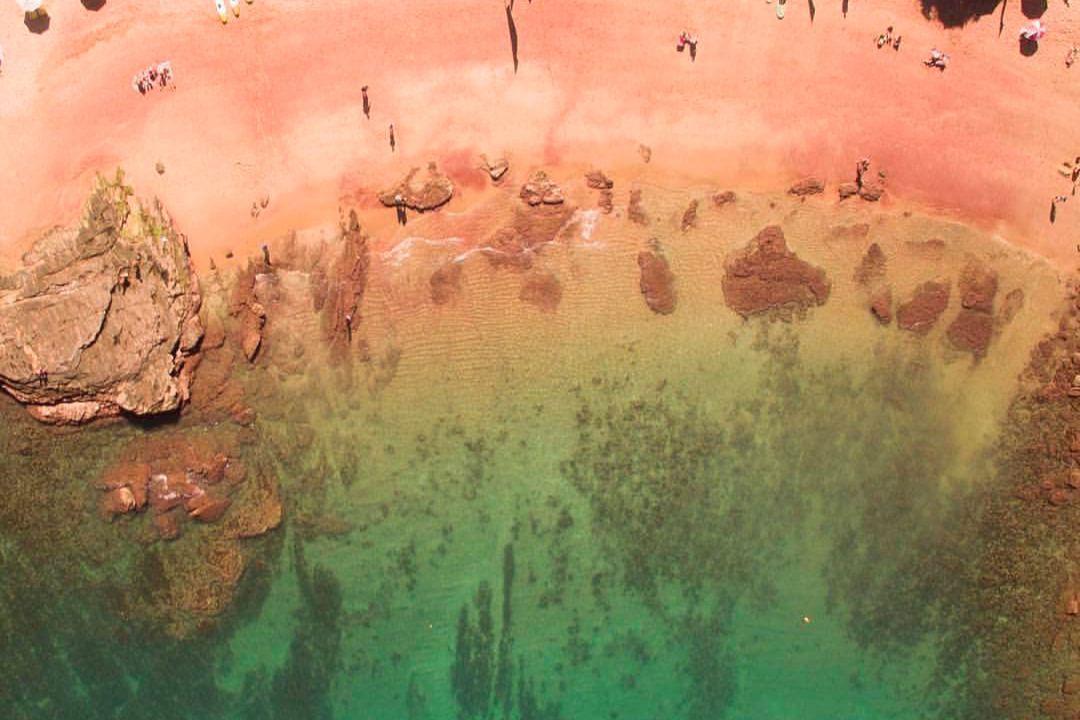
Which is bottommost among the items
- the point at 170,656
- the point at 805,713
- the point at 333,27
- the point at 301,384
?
the point at 805,713

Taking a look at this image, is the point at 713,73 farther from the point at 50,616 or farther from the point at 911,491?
the point at 50,616

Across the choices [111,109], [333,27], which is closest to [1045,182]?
[333,27]

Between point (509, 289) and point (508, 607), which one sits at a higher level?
point (509, 289)

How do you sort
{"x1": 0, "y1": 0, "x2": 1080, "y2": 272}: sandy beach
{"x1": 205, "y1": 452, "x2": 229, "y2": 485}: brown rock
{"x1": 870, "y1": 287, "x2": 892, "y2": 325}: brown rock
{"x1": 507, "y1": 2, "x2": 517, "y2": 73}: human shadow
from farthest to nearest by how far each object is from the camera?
{"x1": 870, "y1": 287, "x2": 892, "y2": 325}: brown rock → {"x1": 205, "y1": 452, "x2": 229, "y2": 485}: brown rock → {"x1": 507, "y1": 2, "x2": 517, "y2": 73}: human shadow → {"x1": 0, "y1": 0, "x2": 1080, "y2": 272}: sandy beach

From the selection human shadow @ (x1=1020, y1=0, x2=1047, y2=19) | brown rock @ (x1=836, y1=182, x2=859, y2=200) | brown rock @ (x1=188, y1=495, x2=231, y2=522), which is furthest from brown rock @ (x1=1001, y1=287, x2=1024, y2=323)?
brown rock @ (x1=188, y1=495, x2=231, y2=522)

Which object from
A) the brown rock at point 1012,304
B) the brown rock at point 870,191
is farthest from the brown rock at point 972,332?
the brown rock at point 870,191

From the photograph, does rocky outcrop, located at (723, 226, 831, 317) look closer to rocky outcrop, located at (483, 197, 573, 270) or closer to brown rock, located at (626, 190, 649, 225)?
brown rock, located at (626, 190, 649, 225)

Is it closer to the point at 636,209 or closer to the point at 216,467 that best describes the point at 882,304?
the point at 636,209
